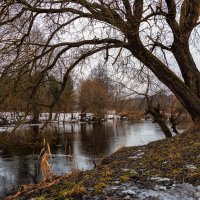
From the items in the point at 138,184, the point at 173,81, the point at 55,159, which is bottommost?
the point at 55,159

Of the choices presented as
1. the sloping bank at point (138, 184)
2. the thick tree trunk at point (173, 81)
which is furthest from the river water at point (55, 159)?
the sloping bank at point (138, 184)

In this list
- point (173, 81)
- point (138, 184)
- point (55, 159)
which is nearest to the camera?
point (138, 184)

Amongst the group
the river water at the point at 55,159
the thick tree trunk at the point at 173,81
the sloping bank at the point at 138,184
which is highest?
the thick tree trunk at the point at 173,81

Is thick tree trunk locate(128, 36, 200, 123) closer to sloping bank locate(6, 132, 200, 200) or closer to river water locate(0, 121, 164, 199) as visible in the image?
river water locate(0, 121, 164, 199)

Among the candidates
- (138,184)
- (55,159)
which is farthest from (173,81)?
(55,159)

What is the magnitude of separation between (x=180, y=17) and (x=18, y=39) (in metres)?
5.32

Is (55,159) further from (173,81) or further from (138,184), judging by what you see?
(138,184)

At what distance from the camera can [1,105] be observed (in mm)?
11422

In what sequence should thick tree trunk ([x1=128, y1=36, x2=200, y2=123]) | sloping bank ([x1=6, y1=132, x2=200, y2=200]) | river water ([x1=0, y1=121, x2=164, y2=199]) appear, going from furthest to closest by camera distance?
river water ([x1=0, y1=121, x2=164, y2=199]) → thick tree trunk ([x1=128, y1=36, x2=200, y2=123]) → sloping bank ([x1=6, y1=132, x2=200, y2=200])

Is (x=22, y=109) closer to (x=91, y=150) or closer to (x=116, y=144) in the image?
(x=91, y=150)

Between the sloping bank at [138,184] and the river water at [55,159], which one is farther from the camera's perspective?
the river water at [55,159]

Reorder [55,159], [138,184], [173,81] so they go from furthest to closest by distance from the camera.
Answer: [55,159] → [173,81] → [138,184]

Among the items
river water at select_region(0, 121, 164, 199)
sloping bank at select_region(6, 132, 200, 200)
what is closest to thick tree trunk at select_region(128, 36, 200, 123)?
river water at select_region(0, 121, 164, 199)

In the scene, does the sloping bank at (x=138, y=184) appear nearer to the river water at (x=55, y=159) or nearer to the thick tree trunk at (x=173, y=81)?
the river water at (x=55, y=159)
